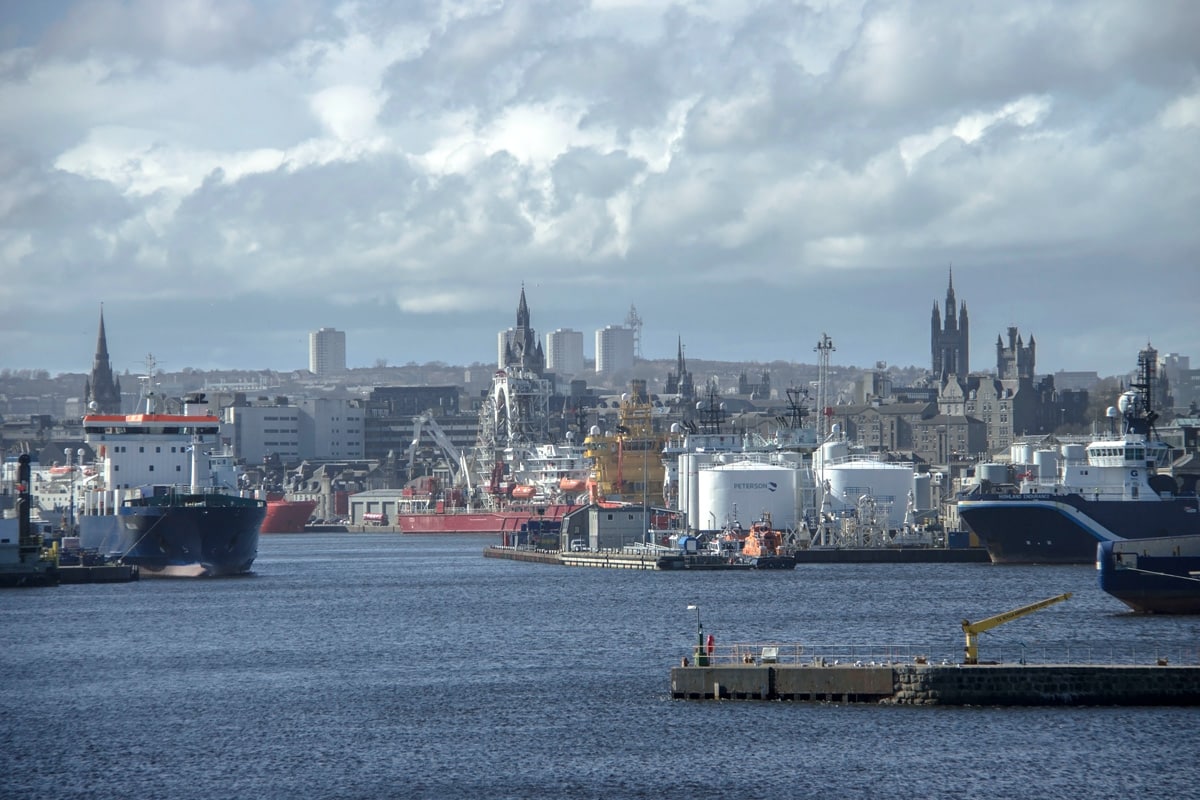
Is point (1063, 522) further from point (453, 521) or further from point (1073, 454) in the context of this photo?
point (453, 521)

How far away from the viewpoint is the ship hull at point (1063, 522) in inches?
3797

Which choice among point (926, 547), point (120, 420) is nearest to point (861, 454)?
point (926, 547)

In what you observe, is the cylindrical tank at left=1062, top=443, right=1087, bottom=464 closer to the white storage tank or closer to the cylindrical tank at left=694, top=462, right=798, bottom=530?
the white storage tank

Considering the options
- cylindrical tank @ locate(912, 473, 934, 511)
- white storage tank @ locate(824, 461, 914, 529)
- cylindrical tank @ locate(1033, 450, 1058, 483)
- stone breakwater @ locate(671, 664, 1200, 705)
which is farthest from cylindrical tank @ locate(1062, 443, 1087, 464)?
stone breakwater @ locate(671, 664, 1200, 705)

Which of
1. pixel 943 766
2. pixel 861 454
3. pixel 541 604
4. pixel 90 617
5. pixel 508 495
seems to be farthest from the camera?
pixel 508 495

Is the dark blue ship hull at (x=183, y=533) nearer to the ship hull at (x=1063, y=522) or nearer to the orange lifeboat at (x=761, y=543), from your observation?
the orange lifeboat at (x=761, y=543)

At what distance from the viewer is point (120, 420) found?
101m

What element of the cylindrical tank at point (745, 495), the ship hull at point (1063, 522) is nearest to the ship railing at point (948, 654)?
the ship hull at point (1063, 522)

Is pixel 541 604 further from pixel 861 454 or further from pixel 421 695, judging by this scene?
pixel 861 454

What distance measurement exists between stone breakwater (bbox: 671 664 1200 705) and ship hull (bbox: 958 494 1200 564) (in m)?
55.5

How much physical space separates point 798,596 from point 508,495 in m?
109

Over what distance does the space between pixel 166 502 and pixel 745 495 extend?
4185 cm

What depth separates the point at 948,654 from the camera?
52.3 meters

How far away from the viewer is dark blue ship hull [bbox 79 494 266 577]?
92.1 meters
